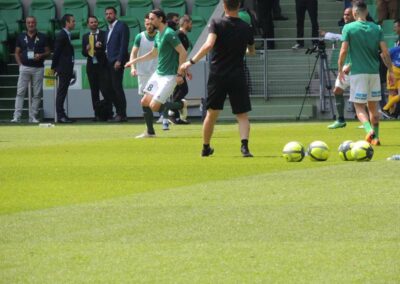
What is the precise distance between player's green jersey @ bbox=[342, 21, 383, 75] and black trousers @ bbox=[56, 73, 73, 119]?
1303cm

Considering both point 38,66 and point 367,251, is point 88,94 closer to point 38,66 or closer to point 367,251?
point 38,66

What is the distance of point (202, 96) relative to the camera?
3316cm

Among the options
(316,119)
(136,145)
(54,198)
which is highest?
(54,198)

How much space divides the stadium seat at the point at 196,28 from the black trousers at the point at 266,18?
1.90 m

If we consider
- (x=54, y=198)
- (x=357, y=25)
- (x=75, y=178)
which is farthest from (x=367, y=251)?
(x=357, y=25)

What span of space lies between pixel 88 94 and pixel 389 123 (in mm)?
8497

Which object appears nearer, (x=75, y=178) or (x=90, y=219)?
(x=90, y=219)

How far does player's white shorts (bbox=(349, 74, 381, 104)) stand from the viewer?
20844mm

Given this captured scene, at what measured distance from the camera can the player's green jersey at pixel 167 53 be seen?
78.3 feet

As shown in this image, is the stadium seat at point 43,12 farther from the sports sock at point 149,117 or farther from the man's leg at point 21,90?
the sports sock at point 149,117

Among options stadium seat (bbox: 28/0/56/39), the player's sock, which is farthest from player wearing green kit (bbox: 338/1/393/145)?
stadium seat (bbox: 28/0/56/39)

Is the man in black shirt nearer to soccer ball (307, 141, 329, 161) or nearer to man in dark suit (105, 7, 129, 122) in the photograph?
soccer ball (307, 141, 329, 161)

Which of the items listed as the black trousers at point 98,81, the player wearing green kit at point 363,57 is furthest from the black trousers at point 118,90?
the player wearing green kit at point 363,57

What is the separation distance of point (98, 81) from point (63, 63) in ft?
3.02
